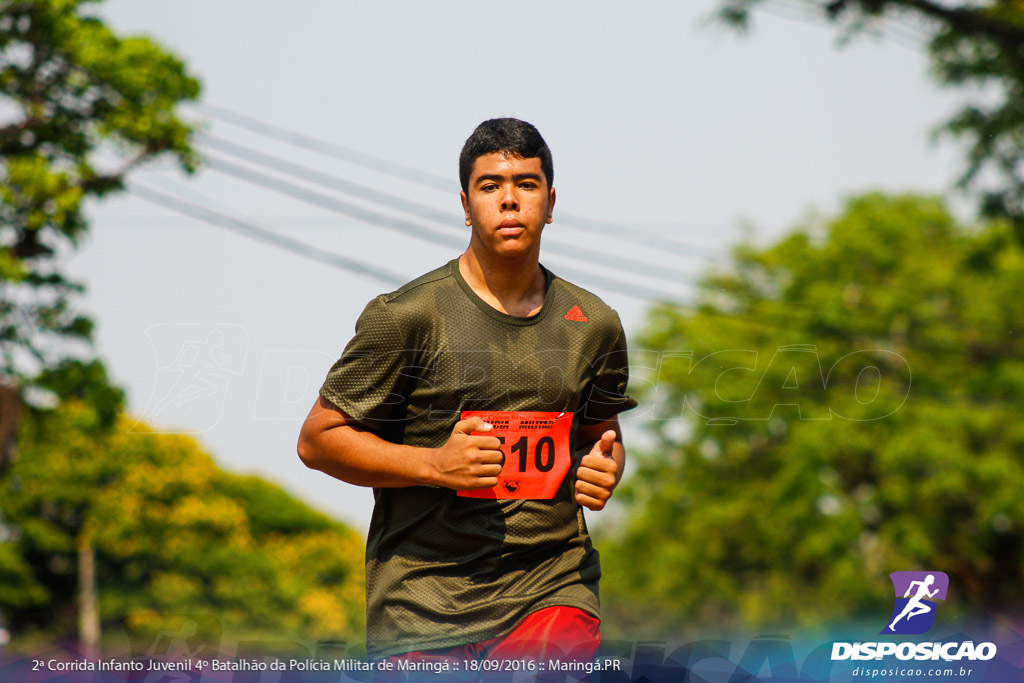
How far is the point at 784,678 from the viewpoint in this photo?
2.90m

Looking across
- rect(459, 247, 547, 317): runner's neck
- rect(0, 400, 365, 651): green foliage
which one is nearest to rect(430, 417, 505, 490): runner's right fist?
rect(459, 247, 547, 317): runner's neck

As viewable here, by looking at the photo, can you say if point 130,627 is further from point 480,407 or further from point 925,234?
point 925,234

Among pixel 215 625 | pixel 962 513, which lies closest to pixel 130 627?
pixel 215 625

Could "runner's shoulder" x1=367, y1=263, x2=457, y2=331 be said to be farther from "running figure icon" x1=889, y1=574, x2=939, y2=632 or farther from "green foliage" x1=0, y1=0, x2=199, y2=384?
"green foliage" x1=0, y1=0, x2=199, y2=384

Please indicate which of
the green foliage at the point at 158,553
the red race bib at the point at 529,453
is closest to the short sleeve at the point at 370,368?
the red race bib at the point at 529,453

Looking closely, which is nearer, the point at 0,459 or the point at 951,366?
the point at 0,459

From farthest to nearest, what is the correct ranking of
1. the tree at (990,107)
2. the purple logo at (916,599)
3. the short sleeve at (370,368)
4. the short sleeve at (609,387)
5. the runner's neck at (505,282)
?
the tree at (990,107)
the purple logo at (916,599)
the short sleeve at (609,387)
the runner's neck at (505,282)
the short sleeve at (370,368)

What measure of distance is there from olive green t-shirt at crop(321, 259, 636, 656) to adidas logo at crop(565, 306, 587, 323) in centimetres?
4

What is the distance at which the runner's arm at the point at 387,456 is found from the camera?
111 inches

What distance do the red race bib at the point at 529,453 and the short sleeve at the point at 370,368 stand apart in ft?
0.73

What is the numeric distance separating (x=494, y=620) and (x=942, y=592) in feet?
5.30

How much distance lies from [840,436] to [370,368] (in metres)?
23.3

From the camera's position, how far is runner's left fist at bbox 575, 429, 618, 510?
304 cm

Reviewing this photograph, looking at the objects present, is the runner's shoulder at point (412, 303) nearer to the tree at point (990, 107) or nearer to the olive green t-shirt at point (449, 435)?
the olive green t-shirt at point (449, 435)
